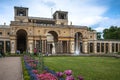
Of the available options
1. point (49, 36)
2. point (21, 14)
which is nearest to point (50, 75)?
point (21, 14)

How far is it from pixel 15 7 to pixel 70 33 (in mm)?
17250

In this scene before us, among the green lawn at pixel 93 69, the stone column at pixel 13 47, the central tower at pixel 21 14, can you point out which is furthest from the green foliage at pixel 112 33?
the green lawn at pixel 93 69

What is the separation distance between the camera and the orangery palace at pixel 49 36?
4662cm

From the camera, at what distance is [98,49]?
6034 cm

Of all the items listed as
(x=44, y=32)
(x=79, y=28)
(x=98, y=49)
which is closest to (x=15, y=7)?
(x=44, y=32)

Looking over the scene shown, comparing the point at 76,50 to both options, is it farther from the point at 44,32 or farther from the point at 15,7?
the point at 15,7

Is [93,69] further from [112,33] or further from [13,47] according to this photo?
[112,33]

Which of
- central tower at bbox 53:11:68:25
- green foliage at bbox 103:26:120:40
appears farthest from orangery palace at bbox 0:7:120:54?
green foliage at bbox 103:26:120:40

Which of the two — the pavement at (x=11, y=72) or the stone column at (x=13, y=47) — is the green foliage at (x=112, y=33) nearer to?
the stone column at (x=13, y=47)

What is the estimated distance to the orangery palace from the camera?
153 ft

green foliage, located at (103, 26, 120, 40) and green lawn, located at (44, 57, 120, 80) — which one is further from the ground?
green foliage, located at (103, 26, 120, 40)

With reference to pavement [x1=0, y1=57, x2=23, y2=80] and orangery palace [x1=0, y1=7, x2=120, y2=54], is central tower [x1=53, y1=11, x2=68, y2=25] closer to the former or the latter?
orangery palace [x1=0, y1=7, x2=120, y2=54]

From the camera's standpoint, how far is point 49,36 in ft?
204

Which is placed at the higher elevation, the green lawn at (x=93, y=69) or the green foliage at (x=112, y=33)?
the green foliage at (x=112, y=33)
